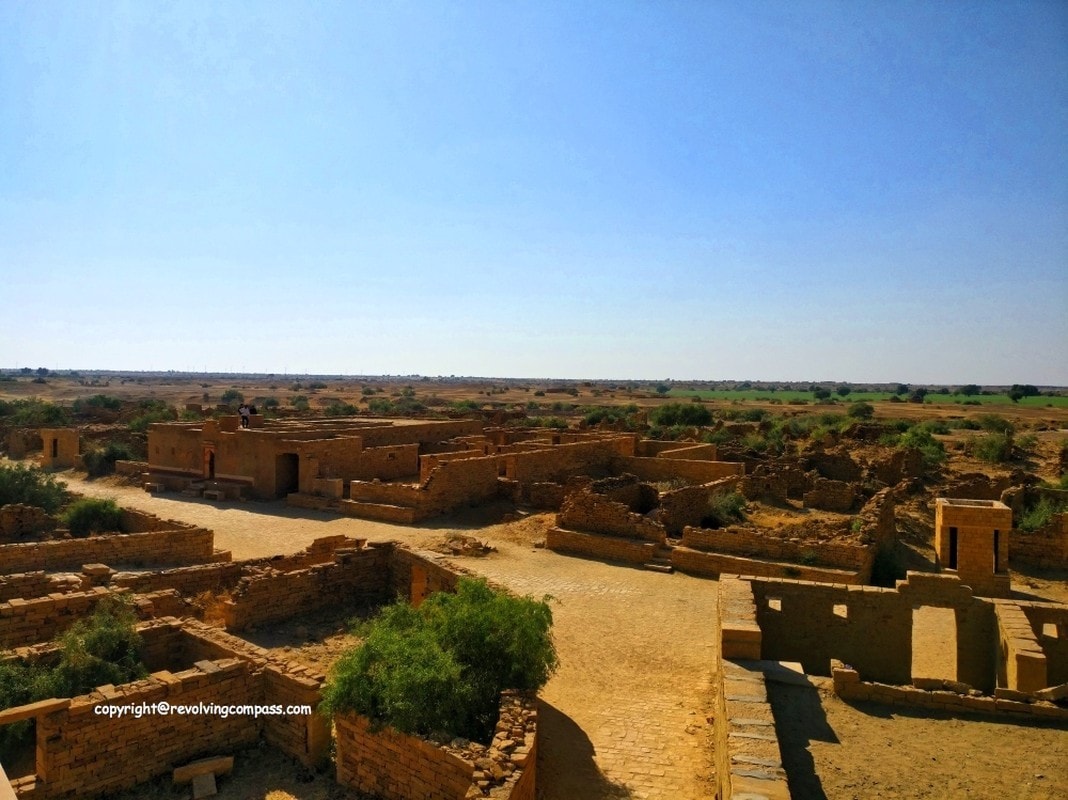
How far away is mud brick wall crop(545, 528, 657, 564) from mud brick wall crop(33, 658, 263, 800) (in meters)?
9.52

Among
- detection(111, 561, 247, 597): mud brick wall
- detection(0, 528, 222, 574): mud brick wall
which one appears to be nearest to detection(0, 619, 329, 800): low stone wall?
detection(111, 561, 247, 597): mud brick wall

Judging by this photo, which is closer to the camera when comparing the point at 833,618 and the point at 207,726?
the point at 207,726

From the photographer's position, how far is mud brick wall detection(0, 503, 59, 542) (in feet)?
49.9

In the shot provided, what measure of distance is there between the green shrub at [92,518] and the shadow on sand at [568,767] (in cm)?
1247

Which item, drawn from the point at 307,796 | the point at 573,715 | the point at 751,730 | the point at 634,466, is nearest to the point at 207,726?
the point at 307,796

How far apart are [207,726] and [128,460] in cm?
2441

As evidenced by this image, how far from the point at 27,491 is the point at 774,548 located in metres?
17.9

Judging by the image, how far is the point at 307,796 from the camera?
692 centimetres

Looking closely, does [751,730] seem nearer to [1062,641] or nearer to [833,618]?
[833,618]

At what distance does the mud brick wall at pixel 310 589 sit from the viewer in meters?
11.0

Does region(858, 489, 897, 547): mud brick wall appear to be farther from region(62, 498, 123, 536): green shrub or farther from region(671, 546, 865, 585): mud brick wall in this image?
region(62, 498, 123, 536): green shrub

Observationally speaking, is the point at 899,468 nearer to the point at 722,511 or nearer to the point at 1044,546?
the point at 1044,546

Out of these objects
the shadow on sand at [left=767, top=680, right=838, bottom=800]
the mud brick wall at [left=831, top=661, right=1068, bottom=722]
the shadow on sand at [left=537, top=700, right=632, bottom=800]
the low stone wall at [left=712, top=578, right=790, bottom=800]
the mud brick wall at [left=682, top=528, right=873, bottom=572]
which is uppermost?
the low stone wall at [left=712, top=578, right=790, bottom=800]

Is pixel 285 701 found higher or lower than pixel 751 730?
lower
